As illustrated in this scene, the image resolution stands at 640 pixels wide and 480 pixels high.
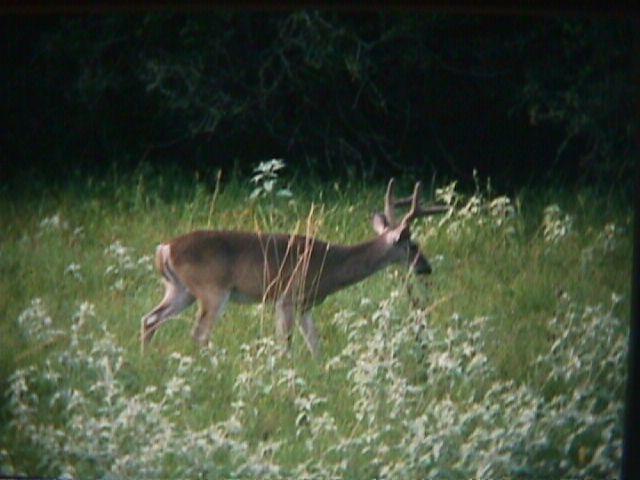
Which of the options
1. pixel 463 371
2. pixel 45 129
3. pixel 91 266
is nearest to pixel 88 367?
pixel 91 266

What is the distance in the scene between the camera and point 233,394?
4.23 metres

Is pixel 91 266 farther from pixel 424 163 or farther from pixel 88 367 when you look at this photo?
pixel 424 163

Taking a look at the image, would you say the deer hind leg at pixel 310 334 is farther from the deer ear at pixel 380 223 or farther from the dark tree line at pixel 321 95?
the dark tree line at pixel 321 95

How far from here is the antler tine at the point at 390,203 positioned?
4219 mm

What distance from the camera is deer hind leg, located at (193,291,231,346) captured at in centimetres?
425

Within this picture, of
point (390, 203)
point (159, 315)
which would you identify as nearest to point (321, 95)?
point (390, 203)

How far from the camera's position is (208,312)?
14.0 feet

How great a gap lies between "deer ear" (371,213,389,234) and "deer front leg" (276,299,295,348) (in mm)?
330

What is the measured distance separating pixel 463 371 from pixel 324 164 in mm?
707

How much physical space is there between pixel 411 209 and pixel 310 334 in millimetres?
458

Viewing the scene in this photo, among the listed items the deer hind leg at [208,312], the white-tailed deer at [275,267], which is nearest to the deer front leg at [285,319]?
the white-tailed deer at [275,267]

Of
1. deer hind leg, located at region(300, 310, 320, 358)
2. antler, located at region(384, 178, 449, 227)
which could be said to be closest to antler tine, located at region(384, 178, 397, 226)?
antler, located at region(384, 178, 449, 227)

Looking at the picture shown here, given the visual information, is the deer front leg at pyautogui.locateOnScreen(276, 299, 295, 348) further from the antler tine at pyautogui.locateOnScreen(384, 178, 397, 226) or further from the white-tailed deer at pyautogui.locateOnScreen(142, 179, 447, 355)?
the antler tine at pyautogui.locateOnScreen(384, 178, 397, 226)

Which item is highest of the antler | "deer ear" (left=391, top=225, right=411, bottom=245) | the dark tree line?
the dark tree line
